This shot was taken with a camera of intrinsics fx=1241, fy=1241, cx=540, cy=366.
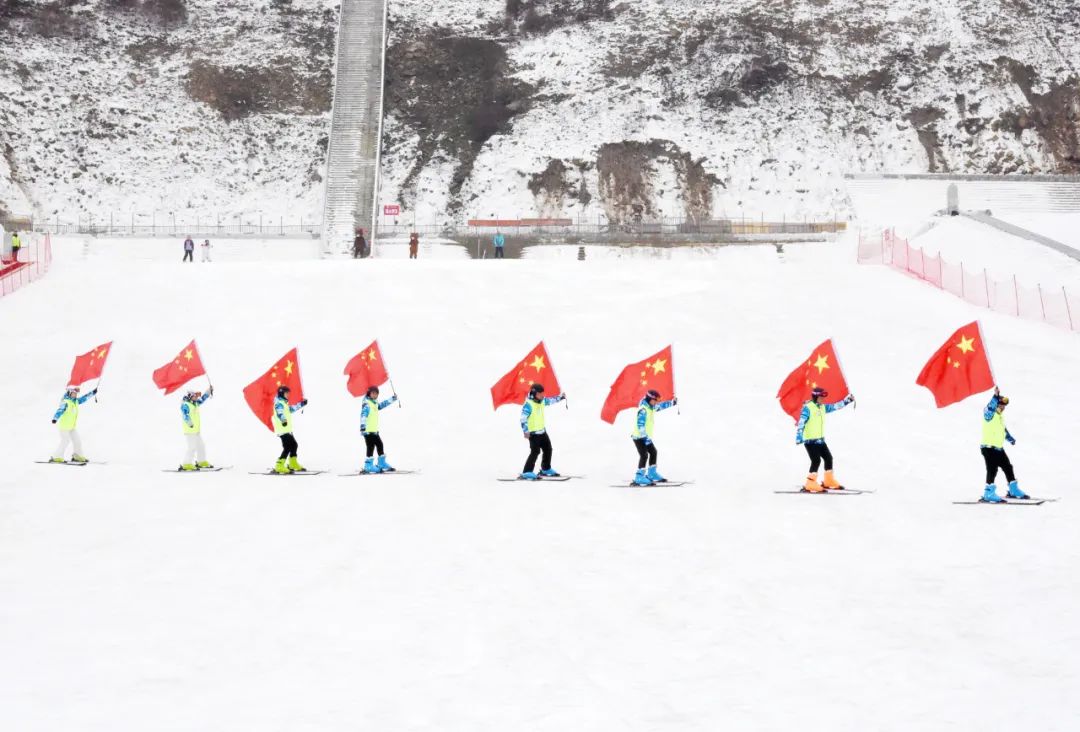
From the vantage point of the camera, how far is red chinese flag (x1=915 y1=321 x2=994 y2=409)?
15117 millimetres

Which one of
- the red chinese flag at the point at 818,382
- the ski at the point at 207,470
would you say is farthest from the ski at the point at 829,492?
the ski at the point at 207,470

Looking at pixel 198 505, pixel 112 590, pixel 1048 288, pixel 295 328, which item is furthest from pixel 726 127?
pixel 112 590

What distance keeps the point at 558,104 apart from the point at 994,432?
41.0 m

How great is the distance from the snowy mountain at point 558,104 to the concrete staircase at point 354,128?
31.5 inches

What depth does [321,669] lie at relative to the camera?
29.3 ft

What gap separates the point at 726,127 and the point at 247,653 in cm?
4502

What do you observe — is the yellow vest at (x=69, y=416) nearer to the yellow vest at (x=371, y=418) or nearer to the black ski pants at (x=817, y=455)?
the yellow vest at (x=371, y=418)

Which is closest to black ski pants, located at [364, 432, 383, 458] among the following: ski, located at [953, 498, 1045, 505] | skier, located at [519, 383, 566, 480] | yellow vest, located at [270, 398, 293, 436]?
yellow vest, located at [270, 398, 293, 436]

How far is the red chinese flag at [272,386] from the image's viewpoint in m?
17.5

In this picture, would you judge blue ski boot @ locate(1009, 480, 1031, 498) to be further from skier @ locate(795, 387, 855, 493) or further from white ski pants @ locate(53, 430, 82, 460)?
white ski pants @ locate(53, 430, 82, 460)

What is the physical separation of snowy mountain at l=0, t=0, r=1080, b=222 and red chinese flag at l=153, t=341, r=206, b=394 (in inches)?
1219

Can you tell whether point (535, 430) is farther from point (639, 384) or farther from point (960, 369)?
point (960, 369)

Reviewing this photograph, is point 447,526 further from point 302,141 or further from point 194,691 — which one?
point 302,141

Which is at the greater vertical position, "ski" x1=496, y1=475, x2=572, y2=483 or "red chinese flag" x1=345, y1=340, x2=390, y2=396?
"red chinese flag" x1=345, y1=340, x2=390, y2=396
